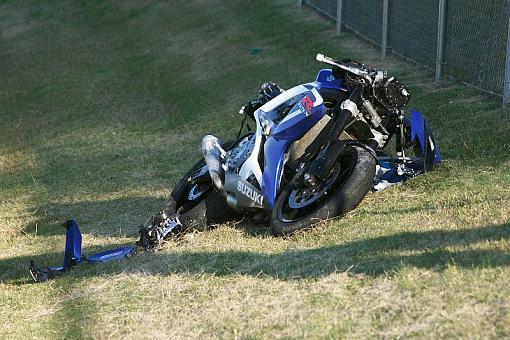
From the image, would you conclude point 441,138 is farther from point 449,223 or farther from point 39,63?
point 39,63

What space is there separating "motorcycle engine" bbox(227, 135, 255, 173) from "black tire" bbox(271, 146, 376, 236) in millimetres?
641

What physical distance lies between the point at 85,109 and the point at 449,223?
1251 cm

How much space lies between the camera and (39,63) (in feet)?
79.2

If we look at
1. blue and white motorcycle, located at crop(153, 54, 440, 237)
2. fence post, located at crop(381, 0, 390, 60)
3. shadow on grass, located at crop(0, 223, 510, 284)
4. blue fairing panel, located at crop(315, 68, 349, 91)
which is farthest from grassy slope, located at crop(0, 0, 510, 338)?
blue fairing panel, located at crop(315, 68, 349, 91)

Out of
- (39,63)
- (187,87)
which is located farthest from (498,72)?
(39,63)

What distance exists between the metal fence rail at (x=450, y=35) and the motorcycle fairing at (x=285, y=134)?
3421 millimetres

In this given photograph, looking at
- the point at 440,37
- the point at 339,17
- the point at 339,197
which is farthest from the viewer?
the point at 339,17

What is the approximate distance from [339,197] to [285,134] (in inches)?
33.6

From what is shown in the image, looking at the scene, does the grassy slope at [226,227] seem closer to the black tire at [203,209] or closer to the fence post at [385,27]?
A: the black tire at [203,209]

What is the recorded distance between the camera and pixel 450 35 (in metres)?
13.1

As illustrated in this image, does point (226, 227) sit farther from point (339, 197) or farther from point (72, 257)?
point (72, 257)

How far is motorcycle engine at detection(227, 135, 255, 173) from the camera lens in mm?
8500

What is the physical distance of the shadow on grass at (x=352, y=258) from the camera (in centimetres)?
638

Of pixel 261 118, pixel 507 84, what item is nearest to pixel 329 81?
pixel 261 118
